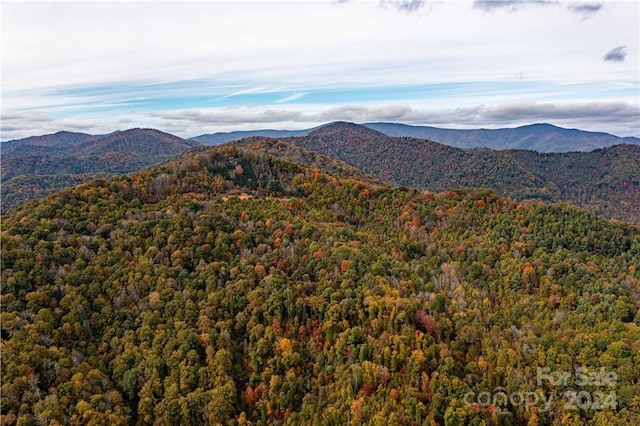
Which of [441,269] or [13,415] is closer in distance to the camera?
[13,415]

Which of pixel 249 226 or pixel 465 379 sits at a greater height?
pixel 249 226

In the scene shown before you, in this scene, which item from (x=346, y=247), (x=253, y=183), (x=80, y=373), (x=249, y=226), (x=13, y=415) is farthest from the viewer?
(x=253, y=183)

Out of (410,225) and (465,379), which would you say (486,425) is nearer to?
(465,379)

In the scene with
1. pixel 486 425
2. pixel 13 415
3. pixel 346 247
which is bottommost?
pixel 486 425

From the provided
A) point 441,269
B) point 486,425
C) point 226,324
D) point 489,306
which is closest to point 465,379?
point 486,425

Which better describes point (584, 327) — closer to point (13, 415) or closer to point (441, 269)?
point (441, 269)

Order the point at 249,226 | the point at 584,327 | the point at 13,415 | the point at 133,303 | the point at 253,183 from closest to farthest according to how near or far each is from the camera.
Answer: the point at 13,415 → the point at 584,327 → the point at 133,303 → the point at 249,226 → the point at 253,183

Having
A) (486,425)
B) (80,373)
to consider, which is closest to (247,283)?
(80,373)
